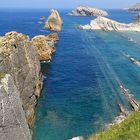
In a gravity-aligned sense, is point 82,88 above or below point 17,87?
below

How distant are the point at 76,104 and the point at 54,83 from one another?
54.4ft

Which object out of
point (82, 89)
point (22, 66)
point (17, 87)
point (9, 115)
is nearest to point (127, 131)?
point (9, 115)

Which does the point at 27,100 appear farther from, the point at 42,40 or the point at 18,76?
the point at 42,40


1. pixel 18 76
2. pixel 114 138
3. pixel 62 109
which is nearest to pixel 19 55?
pixel 18 76

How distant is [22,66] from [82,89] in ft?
61.5

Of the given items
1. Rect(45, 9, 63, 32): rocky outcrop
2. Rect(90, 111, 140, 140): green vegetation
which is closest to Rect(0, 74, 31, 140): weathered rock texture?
Rect(90, 111, 140, 140): green vegetation

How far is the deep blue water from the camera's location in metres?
55.2

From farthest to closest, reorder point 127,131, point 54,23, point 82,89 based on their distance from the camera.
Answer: point 54,23 < point 82,89 < point 127,131

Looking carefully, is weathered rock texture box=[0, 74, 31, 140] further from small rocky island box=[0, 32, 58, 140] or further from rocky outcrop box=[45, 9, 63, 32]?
rocky outcrop box=[45, 9, 63, 32]

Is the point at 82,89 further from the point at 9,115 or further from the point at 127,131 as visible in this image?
the point at 127,131

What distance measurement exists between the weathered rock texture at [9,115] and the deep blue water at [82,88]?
14.9 meters

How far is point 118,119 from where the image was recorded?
5759 centimetres

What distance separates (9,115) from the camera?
3616 centimetres

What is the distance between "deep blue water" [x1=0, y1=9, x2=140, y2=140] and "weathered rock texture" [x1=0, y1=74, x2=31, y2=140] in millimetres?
14909
